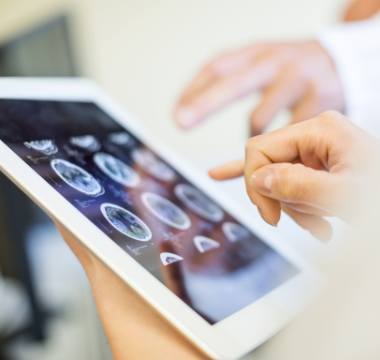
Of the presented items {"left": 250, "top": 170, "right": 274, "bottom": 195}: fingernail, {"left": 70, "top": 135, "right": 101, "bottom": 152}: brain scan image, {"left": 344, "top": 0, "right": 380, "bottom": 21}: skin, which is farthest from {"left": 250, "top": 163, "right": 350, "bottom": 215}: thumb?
{"left": 344, "top": 0, "right": 380, "bottom": 21}: skin

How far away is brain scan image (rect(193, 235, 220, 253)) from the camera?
32 cm

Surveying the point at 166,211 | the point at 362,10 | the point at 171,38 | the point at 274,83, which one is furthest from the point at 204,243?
the point at 171,38

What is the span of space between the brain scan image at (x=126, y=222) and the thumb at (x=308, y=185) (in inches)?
5.0

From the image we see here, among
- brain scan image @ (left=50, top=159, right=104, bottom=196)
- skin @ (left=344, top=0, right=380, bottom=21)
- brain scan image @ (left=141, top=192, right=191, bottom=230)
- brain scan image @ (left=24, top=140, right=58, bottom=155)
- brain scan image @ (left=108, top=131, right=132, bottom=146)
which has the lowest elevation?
brain scan image @ (left=141, top=192, right=191, bottom=230)

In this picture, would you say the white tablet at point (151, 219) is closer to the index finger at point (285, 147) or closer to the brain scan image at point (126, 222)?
the brain scan image at point (126, 222)

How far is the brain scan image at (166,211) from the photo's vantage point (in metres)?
0.33

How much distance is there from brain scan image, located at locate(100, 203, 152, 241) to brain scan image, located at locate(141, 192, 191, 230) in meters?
0.03

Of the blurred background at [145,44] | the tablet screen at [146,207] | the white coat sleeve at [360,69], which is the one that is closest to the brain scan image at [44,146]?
the tablet screen at [146,207]

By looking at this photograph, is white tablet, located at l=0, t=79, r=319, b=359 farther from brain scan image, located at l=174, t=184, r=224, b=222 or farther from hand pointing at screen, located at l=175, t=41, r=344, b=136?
hand pointing at screen, located at l=175, t=41, r=344, b=136

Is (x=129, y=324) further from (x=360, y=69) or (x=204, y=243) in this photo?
(x=360, y=69)

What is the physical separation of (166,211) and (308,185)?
0.61ft

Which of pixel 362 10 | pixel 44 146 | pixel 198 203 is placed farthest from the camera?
pixel 362 10

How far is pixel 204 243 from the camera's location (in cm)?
33

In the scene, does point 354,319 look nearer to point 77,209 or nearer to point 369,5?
point 77,209
